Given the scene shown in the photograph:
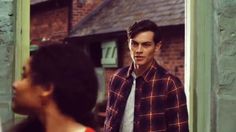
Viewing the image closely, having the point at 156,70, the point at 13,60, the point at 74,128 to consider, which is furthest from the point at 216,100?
the point at 74,128

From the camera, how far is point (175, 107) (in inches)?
124

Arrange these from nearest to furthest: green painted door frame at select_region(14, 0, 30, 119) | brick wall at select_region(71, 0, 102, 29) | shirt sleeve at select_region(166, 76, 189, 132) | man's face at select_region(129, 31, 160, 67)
Result: shirt sleeve at select_region(166, 76, 189, 132), man's face at select_region(129, 31, 160, 67), green painted door frame at select_region(14, 0, 30, 119), brick wall at select_region(71, 0, 102, 29)

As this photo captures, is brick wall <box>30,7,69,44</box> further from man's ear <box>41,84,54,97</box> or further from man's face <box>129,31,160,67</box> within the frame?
man's ear <box>41,84,54,97</box>

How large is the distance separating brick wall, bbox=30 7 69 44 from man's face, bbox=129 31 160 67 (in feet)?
36.7

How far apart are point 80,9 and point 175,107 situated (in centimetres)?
1186

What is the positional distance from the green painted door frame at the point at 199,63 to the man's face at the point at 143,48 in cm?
47

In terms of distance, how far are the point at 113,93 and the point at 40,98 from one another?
1.58 meters

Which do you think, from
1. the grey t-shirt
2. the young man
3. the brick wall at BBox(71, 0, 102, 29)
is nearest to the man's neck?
the young man

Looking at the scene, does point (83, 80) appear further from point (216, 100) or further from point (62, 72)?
point (216, 100)

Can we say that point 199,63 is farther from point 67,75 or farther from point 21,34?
point 67,75

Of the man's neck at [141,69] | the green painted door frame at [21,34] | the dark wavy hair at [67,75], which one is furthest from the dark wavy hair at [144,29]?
the dark wavy hair at [67,75]

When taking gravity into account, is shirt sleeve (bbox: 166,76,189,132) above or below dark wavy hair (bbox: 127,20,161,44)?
below

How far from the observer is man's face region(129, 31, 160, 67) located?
3.26 metres

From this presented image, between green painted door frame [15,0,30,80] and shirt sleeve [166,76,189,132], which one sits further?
green painted door frame [15,0,30,80]
